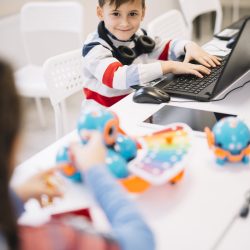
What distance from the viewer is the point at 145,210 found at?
0.81m

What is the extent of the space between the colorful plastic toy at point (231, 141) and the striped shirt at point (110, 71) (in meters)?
0.51

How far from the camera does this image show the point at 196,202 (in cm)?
82

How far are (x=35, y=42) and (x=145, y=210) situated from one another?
2.27 m

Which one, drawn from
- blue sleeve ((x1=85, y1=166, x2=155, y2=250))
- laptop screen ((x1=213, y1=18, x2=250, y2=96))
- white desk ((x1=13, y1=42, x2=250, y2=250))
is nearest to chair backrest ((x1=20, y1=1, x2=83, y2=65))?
laptop screen ((x1=213, y1=18, x2=250, y2=96))

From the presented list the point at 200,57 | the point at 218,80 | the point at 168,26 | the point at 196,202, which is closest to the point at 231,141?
the point at 196,202

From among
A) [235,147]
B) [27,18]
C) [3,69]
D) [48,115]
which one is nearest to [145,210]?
[235,147]

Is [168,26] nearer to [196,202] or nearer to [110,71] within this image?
[110,71]

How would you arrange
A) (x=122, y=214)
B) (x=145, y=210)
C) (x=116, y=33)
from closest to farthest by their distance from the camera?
(x=122, y=214) → (x=145, y=210) → (x=116, y=33)

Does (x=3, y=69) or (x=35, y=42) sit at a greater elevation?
(x=3, y=69)

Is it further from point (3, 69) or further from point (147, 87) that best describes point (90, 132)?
point (147, 87)

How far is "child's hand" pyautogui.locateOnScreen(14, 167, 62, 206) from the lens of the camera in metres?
0.81

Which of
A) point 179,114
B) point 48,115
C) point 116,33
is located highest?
point 116,33

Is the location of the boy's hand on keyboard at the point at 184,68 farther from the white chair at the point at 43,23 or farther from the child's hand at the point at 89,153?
the white chair at the point at 43,23

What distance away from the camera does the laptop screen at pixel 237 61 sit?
1119mm
